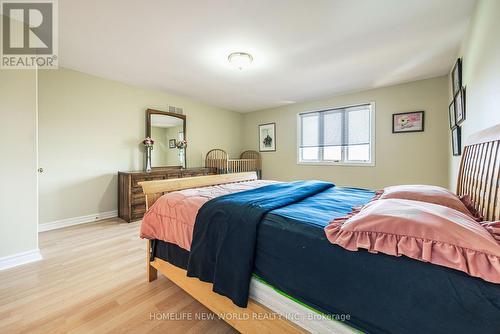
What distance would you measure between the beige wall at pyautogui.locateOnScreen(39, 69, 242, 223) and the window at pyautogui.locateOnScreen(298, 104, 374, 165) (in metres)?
3.23

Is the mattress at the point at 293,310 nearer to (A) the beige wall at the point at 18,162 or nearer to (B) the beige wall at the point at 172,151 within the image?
(A) the beige wall at the point at 18,162

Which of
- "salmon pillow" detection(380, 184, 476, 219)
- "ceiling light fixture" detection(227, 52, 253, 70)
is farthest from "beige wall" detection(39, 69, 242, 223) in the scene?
"salmon pillow" detection(380, 184, 476, 219)

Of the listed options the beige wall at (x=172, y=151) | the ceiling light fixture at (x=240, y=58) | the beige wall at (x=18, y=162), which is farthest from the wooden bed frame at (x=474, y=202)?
the beige wall at (x=172, y=151)

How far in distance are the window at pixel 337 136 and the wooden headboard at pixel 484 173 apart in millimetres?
2724

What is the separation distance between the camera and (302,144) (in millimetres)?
5078

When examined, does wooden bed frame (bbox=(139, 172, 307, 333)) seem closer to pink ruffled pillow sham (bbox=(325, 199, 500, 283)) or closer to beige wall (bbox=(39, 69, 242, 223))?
pink ruffled pillow sham (bbox=(325, 199, 500, 283))

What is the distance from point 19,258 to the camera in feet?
7.09

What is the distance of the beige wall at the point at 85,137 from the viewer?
10.3 feet

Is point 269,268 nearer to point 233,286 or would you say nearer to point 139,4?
point 233,286

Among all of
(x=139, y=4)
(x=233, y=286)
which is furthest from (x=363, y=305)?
Result: (x=139, y=4)

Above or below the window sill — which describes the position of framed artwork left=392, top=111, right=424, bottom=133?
above

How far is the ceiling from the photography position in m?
1.91

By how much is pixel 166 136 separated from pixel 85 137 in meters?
1.37

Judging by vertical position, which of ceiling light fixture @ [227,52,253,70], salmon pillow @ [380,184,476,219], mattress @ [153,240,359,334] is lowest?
mattress @ [153,240,359,334]
